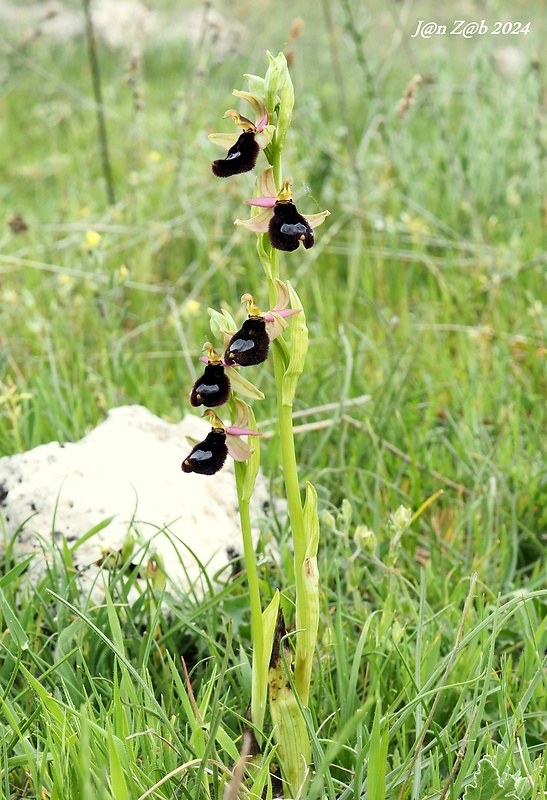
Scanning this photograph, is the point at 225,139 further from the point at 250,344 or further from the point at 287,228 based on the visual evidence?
the point at 250,344

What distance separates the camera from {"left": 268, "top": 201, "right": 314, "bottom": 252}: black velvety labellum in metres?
1.18

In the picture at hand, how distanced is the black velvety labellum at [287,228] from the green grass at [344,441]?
0.19 m

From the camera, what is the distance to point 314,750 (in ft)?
4.34

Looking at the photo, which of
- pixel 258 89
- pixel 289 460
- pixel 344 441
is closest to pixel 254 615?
pixel 289 460

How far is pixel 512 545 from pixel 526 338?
1143 mm

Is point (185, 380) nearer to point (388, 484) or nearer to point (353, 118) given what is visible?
point (388, 484)

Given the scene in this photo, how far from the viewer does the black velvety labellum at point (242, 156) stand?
121cm

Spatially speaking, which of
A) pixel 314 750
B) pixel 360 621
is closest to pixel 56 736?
pixel 314 750

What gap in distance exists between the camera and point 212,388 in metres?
1.23

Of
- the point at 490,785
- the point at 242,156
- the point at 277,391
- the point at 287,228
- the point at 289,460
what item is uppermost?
the point at 242,156

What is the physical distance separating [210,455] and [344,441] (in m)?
1.08

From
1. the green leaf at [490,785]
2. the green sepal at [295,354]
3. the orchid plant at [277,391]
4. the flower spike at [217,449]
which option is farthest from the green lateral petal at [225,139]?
the green leaf at [490,785]

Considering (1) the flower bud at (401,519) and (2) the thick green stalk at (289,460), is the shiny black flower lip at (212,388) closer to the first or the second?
(2) the thick green stalk at (289,460)

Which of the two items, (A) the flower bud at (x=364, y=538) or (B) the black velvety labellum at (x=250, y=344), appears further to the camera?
(A) the flower bud at (x=364, y=538)
